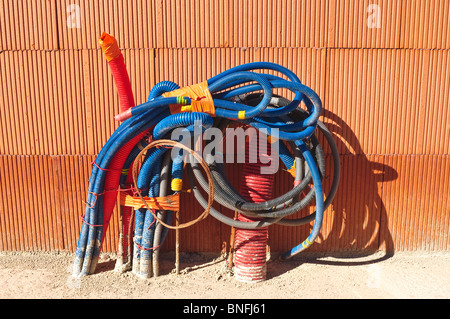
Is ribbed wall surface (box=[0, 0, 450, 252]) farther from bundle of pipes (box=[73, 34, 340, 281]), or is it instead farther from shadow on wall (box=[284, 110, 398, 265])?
bundle of pipes (box=[73, 34, 340, 281])

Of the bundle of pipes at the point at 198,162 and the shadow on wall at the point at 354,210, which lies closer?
the bundle of pipes at the point at 198,162

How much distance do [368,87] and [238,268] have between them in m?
3.45

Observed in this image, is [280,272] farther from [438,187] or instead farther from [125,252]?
[438,187]

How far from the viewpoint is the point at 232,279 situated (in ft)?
19.1

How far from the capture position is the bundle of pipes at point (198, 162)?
511 cm

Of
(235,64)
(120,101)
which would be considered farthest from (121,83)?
(235,64)

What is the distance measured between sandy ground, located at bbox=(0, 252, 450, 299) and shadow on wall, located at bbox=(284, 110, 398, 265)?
0.14 metres

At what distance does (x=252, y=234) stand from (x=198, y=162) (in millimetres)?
1333

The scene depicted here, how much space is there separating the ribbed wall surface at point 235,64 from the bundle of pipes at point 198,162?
0.64 metres

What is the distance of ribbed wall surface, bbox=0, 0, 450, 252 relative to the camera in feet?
19.5

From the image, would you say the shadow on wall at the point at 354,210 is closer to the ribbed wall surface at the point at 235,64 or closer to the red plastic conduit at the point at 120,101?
the ribbed wall surface at the point at 235,64

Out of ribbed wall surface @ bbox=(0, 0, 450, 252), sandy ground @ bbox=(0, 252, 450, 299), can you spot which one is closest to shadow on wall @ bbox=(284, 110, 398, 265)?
ribbed wall surface @ bbox=(0, 0, 450, 252)

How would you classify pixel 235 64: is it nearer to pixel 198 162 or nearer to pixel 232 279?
pixel 198 162

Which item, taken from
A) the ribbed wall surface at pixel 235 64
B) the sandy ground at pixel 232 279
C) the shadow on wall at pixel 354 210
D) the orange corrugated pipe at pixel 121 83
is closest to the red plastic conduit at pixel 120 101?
the orange corrugated pipe at pixel 121 83
